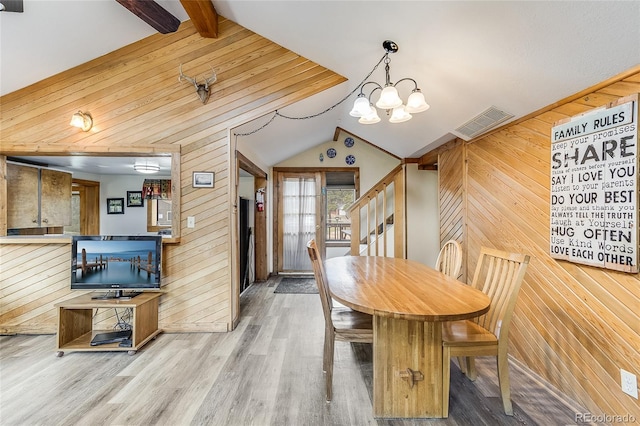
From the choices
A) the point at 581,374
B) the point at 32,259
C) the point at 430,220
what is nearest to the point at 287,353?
the point at 581,374

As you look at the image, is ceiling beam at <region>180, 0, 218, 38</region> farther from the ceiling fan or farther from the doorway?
the doorway

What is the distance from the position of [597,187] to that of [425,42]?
1.46 meters

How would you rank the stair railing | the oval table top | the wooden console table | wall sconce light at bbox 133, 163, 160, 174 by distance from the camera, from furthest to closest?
the stair railing → wall sconce light at bbox 133, 163, 160, 174 → the wooden console table → the oval table top

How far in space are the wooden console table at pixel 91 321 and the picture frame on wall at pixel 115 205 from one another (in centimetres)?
258

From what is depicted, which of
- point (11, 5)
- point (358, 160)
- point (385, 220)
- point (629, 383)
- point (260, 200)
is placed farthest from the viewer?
point (358, 160)

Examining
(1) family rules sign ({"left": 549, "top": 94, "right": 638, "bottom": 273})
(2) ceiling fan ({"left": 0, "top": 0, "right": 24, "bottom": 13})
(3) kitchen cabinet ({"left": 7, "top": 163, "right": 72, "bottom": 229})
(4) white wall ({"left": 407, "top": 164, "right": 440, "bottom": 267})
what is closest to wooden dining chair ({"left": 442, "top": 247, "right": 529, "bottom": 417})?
(1) family rules sign ({"left": 549, "top": 94, "right": 638, "bottom": 273})

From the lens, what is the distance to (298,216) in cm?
549

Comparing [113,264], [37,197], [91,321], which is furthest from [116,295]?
[37,197]

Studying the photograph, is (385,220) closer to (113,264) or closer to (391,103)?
(391,103)

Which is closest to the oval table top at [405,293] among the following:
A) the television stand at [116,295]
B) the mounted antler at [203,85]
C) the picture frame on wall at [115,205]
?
the television stand at [116,295]

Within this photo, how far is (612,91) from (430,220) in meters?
3.35

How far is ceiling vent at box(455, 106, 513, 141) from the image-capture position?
234 cm

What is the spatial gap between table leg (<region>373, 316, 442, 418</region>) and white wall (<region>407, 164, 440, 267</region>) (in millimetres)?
3176

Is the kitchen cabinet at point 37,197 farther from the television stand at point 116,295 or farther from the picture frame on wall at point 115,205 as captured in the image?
the television stand at point 116,295
